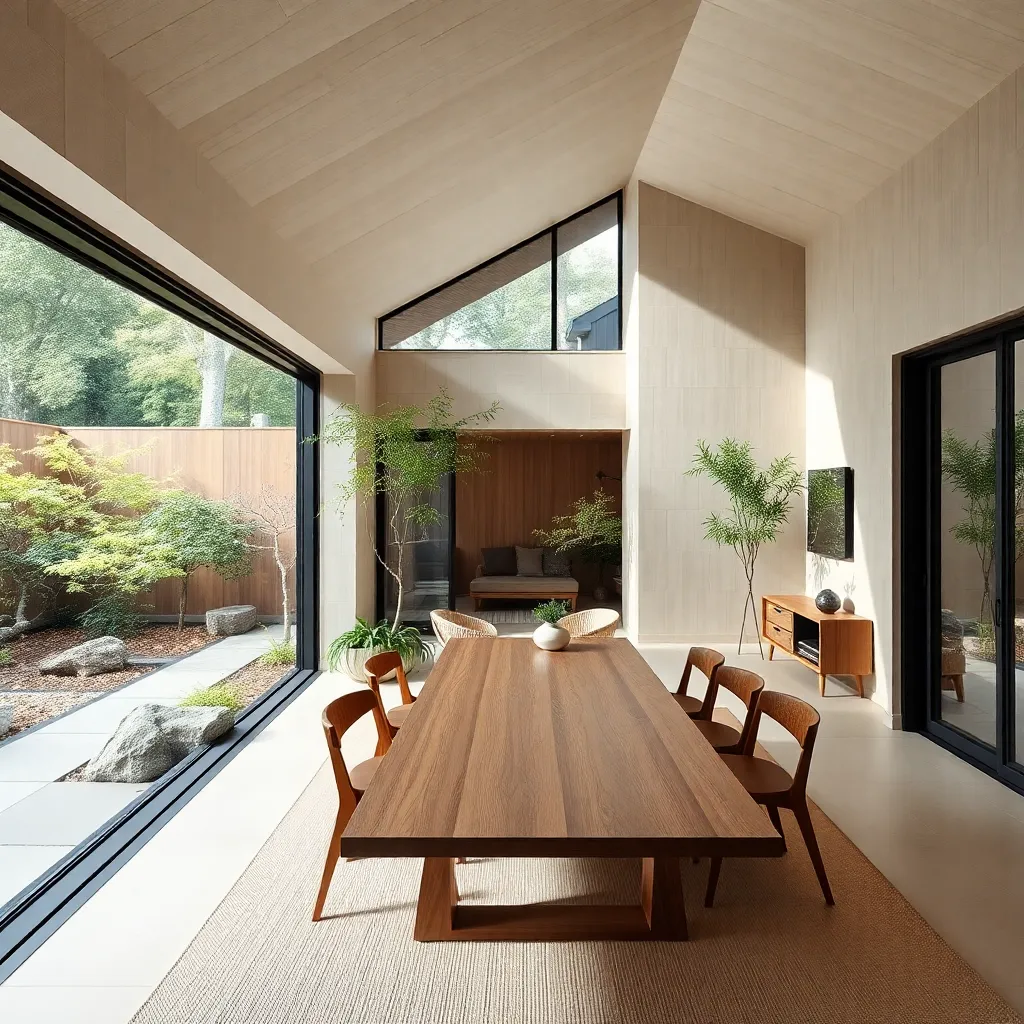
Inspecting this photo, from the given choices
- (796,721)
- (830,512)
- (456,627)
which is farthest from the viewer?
(830,512)

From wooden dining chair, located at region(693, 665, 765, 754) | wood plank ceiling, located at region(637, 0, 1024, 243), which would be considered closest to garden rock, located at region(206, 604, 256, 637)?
wooden dining chair, located at region(693, 665, 765, 754)

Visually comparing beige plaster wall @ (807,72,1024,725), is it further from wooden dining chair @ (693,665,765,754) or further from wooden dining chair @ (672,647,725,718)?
wooden dining chair @ (693,665,765,754)

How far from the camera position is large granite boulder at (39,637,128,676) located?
2.55 meters

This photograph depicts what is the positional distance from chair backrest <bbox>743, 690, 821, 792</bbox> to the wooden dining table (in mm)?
381

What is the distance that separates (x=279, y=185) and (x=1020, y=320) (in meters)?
3.84

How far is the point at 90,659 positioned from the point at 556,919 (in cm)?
201

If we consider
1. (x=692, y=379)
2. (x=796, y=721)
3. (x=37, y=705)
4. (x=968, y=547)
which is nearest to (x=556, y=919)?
(x=796, y=721)

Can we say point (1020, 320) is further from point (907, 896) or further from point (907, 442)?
point (907, 896)

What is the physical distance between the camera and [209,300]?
12.7 feet

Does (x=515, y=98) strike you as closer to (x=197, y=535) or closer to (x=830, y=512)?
(x=197, y=535)

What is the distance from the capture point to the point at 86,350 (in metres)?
2.70

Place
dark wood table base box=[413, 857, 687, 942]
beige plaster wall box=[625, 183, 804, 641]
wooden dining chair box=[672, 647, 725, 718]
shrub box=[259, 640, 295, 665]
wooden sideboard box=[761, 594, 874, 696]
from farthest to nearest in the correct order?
beige plaster wall box=[625, 183, 804, 641], shrub box=[259, 640, 295, 665], wooden sideboard box=[761, 594, 874, 696], wooden dining chair box=[672, 647, 725, 718], dark wood table base box=[413, 857, 687, 942]

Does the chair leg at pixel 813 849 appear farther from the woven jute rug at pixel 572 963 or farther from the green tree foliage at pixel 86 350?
the green tree foliage at pixel 86 350

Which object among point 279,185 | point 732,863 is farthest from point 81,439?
point 732,863
